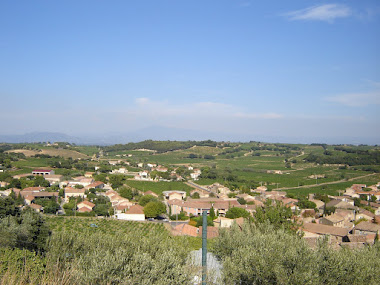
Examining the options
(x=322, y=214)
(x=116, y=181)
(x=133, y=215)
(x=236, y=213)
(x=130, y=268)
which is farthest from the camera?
(x=116, y=181)

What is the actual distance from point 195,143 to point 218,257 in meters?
119

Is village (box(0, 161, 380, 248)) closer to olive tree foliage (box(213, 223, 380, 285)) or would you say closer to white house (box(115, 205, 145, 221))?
white house (box(115, 205, 145, 221))

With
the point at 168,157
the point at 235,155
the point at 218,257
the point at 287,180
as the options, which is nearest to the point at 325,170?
the point at 287,180

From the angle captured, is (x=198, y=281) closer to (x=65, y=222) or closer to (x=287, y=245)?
(x=287, y=245)

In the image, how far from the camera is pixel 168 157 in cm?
10238

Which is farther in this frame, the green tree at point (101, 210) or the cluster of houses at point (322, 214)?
the green tree at point (101, 210)

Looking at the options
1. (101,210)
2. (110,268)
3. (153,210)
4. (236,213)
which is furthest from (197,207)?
(110,268)

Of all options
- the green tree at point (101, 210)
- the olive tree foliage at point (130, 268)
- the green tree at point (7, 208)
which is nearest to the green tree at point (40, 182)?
the green tree at point (101, 210)

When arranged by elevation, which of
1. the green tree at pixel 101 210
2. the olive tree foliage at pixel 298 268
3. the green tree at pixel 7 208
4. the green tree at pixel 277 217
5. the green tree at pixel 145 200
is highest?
the olive tree foliage at pixel 298 268

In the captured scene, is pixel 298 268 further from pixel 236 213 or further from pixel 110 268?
pixel 236 213

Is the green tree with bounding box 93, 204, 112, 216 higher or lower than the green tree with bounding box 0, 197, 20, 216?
lower

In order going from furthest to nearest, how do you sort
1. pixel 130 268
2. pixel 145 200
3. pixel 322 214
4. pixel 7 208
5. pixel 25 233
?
pixel 145 200 < pixel 322 214 < pixel 7 208 < pixel 25 233 < pixel 130 268

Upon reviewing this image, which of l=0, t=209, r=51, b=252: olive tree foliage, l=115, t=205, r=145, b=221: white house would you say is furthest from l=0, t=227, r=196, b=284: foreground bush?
l=115, t=205, r=145, b=221: white house

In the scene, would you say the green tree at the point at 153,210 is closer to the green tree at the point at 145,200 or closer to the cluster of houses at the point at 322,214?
the cluster of houses at the point at 322,214
